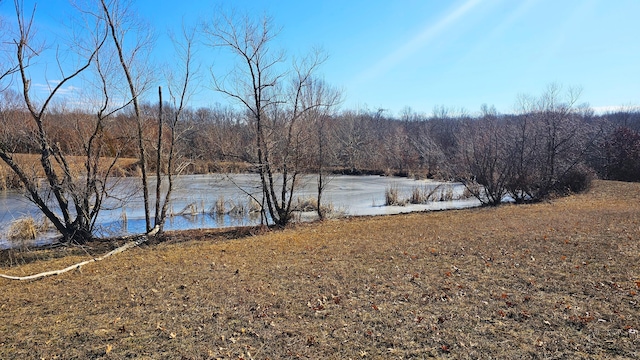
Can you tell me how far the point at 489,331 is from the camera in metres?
4.12

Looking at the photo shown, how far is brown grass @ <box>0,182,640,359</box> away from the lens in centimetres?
393

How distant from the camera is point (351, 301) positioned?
5.15 m

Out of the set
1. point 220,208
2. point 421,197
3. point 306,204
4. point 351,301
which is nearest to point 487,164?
point 421,197

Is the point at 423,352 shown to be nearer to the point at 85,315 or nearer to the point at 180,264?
the point at 85,315

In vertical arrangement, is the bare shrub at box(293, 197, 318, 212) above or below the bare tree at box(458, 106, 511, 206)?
below

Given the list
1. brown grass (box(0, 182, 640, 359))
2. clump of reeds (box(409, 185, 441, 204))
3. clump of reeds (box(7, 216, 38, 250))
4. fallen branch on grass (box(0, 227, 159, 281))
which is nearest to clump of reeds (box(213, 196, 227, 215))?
fallen branch on grass (box(0, 227, 159, 281))

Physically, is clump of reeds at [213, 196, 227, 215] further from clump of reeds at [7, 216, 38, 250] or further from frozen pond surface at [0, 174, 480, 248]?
clump of reeds at [7, 216, 38, 250]

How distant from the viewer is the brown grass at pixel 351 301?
12.9ft

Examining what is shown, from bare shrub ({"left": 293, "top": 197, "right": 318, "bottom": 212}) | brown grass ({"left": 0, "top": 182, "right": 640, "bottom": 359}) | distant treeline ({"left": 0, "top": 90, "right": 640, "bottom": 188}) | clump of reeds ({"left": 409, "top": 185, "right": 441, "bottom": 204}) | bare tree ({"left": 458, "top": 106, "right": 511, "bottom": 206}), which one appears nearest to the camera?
brown grass ({"left": 0, "top": 182, "right": 640, "bottom": 359})

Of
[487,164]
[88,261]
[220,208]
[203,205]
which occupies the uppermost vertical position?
[487,164]

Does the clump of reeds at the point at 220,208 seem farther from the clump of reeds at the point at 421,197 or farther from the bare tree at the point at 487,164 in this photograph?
the bare tree at the point at 487,164

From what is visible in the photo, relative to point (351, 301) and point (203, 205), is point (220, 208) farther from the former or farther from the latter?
point (351, 301)

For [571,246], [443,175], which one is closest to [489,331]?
[571,246]

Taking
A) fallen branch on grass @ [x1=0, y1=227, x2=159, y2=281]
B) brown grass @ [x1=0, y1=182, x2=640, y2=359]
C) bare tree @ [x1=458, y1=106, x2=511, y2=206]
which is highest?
bare tree @ [x1=458, y1=106, x2=511, y2=206]
